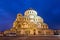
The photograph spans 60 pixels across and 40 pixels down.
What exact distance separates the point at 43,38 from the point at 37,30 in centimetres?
2028

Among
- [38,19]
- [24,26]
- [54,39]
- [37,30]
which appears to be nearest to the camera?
[54,39]

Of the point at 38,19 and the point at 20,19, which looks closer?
the point at 20,19

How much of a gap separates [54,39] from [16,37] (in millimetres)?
2556

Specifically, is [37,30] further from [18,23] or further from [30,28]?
[18,23]

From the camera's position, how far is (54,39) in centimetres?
1052

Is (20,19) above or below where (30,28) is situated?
above

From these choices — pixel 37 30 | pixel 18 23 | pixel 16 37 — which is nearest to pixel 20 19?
pixel 18 23

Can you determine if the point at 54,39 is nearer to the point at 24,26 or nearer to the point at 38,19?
the point at 24,26

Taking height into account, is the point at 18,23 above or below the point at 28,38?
above

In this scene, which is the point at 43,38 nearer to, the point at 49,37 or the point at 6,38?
the point at 49,37

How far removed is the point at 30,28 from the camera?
32750 millimetres

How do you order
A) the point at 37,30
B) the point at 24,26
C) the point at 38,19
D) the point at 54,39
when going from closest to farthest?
the point at 54,39 < the point at 37,30 < the point at 24,26 < the point at 38,19

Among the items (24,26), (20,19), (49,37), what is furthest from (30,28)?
(49,37)

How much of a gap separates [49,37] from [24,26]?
23581mm
